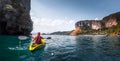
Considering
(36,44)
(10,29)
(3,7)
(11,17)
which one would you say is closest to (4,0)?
(3,7)

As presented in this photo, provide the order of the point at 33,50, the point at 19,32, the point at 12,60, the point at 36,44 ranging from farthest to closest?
1. the point at 19,32
2. the point at 36,44
3. the point at 33,50
4. the point at 12,60

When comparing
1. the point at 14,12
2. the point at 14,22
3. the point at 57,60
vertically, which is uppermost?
the point at 14,12

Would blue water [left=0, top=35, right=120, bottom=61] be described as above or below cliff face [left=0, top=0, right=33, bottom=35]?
below

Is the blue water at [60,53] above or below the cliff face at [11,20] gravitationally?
below

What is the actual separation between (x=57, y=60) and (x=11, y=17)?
82943mm

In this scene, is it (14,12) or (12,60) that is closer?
(12,60)

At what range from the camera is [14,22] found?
9762 cm

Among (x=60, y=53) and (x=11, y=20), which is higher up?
(x=11, y=20)

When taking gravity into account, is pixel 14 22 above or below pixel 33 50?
above

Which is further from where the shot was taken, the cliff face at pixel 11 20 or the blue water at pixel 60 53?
the cliff face at pixel 11 20

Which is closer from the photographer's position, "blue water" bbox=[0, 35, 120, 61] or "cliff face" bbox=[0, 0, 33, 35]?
"blue water" bbox=[0, 35, 120, 61]

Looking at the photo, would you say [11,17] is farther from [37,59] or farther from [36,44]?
[37,59]

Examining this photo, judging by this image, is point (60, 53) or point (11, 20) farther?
point (11, 20)

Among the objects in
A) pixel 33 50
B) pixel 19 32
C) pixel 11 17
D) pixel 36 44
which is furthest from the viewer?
pixel 19 32
